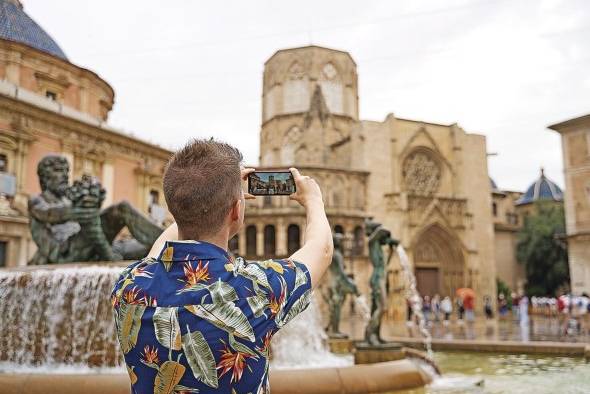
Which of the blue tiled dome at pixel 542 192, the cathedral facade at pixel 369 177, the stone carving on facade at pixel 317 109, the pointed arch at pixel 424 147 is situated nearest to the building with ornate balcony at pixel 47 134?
the cathedral facade at pixel 369 177

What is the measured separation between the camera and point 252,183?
1853mm

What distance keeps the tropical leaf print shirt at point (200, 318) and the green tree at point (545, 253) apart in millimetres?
49313

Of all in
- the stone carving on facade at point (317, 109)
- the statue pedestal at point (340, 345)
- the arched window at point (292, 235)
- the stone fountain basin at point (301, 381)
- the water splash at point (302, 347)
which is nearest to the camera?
the stone fountain basin at point (301, 381)

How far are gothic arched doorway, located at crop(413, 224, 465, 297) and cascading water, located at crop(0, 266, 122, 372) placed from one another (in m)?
37.0

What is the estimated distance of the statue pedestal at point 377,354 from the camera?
8.00 meters

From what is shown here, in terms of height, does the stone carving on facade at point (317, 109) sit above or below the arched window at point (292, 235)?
above

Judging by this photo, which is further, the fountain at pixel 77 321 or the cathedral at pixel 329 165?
the cathedral at pixel 329 165

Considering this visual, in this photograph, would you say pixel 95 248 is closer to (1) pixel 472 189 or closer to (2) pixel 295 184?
(2) pixel 295 184

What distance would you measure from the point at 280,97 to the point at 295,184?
4735 cm

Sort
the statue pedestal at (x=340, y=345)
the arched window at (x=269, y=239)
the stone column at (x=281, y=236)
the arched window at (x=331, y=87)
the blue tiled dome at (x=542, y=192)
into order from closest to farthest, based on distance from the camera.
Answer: the statue pedestal at (x=340, y=345)
the stone column at (x=281, y=236)
the arched window at (x=269, y=239)
the arched window at (x=331, y=87)
the blue tiled dome at (x=542, y=192)

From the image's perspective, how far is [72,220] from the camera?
795 cm

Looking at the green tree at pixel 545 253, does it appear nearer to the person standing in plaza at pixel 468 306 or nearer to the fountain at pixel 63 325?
the person standing in plaza at pixel 468 306

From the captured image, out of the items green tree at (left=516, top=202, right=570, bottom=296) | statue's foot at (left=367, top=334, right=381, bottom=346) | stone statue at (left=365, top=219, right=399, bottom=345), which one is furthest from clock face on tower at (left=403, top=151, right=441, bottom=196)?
statue's foot at (left=367, top=334, right=381, bottom=346)

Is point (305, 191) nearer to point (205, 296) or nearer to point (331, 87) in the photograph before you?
point (205, 296)
